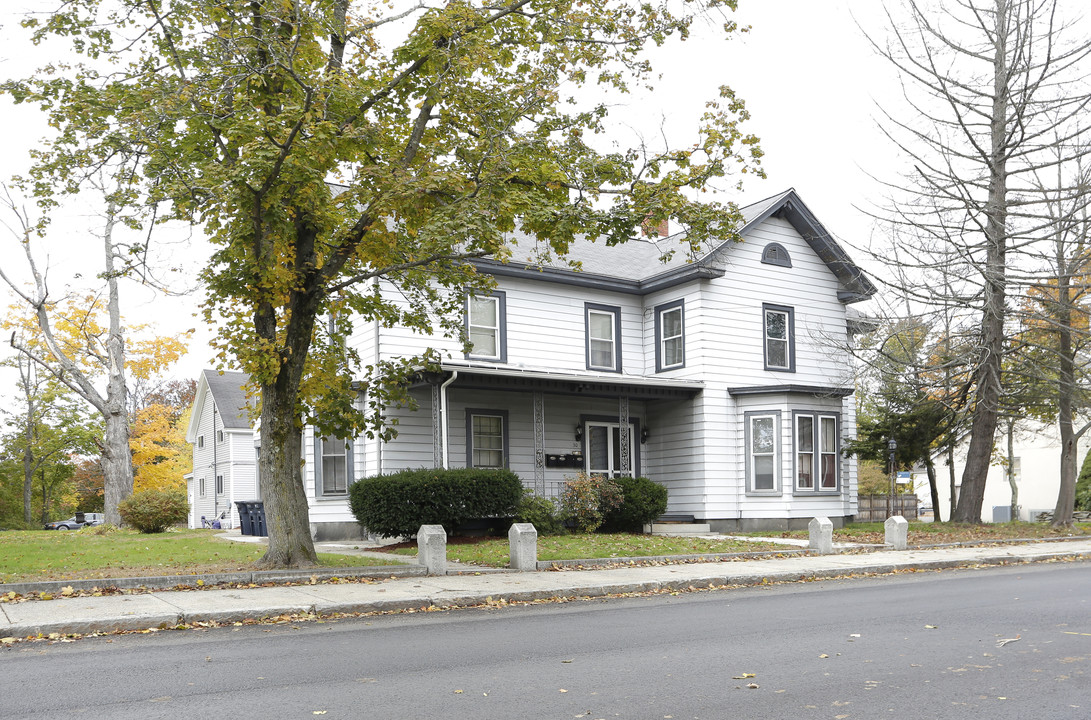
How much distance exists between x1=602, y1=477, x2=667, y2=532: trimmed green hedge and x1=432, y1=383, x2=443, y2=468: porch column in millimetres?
4347

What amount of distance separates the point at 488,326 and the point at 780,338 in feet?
27.9

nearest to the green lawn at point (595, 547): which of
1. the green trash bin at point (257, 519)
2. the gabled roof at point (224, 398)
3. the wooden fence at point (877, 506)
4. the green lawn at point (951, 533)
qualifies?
the green lawn at point (951, 533)

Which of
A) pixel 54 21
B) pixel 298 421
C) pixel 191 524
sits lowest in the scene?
pixel 191 524

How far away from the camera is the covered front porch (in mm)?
19906

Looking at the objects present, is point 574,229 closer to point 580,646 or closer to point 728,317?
point 580,646

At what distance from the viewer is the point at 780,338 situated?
24.8 m

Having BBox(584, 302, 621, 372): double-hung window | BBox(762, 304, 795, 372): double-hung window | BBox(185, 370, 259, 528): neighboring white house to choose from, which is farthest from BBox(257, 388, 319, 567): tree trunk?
BBox(185, 370, 259, 528): neighboring white house

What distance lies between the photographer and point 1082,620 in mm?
9164

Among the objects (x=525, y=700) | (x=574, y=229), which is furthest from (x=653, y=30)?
(x=525, y=700)

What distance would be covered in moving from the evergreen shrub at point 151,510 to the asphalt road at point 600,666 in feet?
58.0

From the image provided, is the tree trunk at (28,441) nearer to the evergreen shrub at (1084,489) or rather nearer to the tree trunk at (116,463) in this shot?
the tree trunk at (116,463)

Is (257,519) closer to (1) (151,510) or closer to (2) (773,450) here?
(1) (151,510)

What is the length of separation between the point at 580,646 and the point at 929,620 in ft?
13.1

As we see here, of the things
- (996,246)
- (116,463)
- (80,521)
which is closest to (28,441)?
(80,521)
